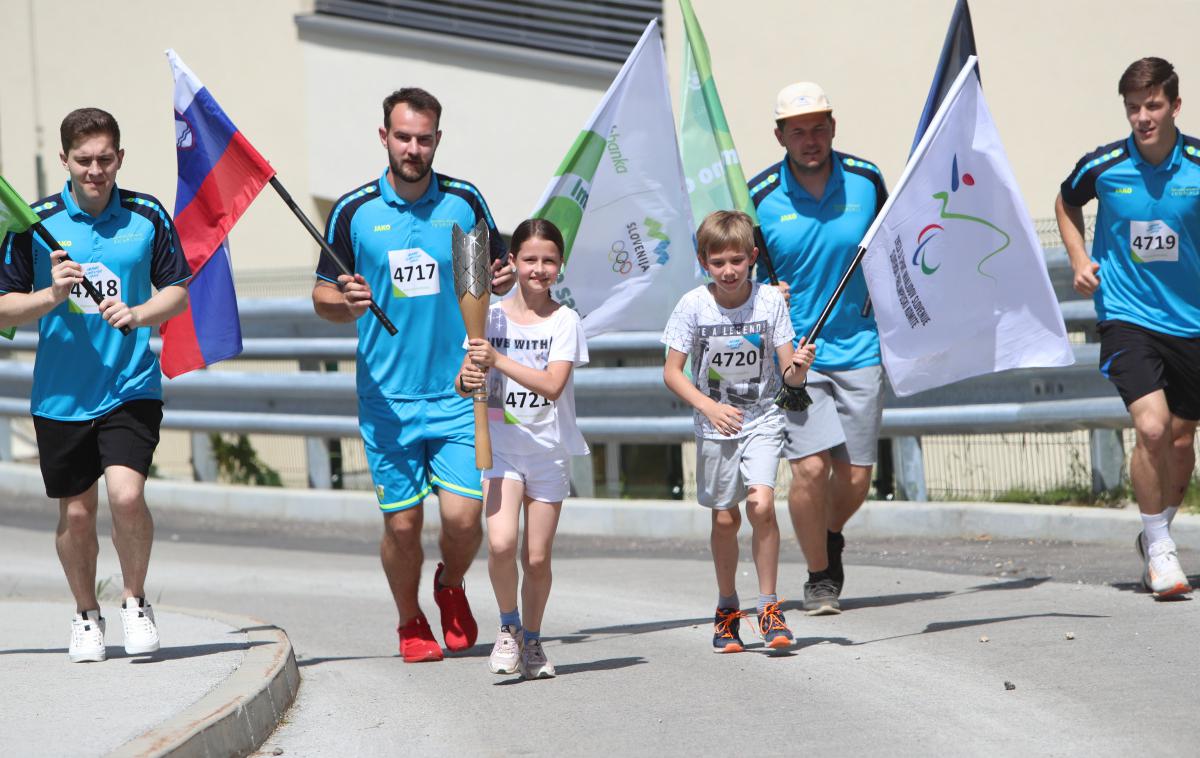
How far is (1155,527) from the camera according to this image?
7.45m

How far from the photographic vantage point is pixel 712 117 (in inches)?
314

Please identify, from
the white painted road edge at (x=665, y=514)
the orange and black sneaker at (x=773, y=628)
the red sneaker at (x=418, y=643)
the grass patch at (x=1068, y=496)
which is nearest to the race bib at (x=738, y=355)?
the orange and black sneaker at (x=773, y=628)

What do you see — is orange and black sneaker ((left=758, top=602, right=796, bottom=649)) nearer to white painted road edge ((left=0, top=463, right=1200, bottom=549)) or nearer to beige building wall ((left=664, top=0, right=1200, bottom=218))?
white painted road edge ((left=0, top=463, right=1200, bottom=549))

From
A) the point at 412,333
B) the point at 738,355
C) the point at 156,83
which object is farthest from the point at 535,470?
the point at 156,83

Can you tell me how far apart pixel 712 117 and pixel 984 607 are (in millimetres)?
2495

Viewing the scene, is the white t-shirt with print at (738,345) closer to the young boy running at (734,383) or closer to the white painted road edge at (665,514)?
the young boy running at (734,383)

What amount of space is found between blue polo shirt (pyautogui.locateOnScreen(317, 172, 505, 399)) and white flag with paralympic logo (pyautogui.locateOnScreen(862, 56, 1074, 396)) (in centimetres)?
176

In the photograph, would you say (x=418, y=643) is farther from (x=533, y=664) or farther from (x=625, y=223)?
(x=625, y=223)

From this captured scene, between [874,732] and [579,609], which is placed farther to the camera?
[579,609]

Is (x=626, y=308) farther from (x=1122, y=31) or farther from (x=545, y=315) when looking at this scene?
(x=1122, y=31)

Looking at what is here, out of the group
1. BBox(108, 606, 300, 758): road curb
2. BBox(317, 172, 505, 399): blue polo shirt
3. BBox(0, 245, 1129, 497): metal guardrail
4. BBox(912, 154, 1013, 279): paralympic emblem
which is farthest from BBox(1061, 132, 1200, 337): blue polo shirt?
BBox(108, 606, 300, 758): road curb

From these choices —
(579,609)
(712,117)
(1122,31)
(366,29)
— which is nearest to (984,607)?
(579,609)

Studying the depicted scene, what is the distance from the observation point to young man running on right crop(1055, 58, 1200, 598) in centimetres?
738

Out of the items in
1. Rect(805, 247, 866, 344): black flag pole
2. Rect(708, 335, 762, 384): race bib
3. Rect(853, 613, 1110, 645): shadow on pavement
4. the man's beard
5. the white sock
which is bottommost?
Rect(853, 613, 1110, 645): shadow on pavement
